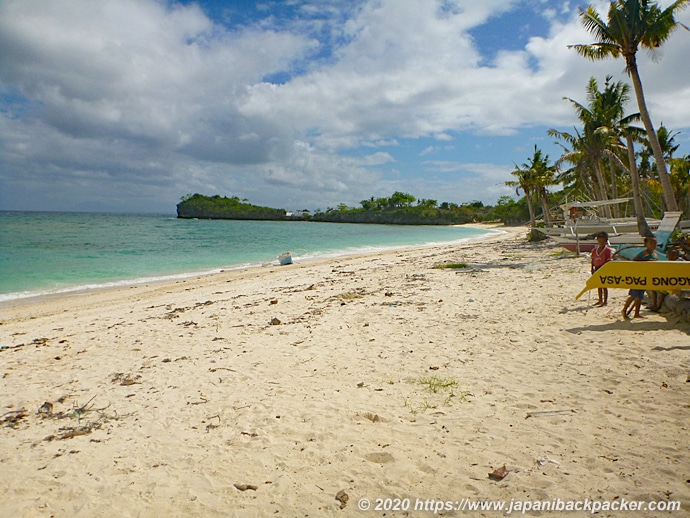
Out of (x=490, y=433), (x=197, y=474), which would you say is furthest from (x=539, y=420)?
(x=197, y=474)

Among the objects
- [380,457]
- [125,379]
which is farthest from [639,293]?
[125,379]

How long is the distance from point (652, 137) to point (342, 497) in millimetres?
18485

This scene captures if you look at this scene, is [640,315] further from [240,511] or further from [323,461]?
[240,511]

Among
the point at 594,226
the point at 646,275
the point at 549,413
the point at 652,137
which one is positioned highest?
the point at 652,137

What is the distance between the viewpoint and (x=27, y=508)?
Answer: 2848 mm

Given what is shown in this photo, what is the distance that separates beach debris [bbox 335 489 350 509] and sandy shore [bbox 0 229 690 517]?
25 mm

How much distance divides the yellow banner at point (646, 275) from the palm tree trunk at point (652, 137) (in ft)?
42.0

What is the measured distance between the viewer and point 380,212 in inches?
4872

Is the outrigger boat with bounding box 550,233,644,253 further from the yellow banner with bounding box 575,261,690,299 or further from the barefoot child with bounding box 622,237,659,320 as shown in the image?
the yellow banner with bounding box 575,261,690,299

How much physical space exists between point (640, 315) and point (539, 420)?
4067 mm

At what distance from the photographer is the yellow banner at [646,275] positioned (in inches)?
206

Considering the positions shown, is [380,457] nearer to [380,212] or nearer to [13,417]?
[13,417]

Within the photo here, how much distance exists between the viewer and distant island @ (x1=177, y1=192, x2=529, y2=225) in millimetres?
97525

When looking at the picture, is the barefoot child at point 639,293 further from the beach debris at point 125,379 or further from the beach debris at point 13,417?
the beach debris at point 13,417
